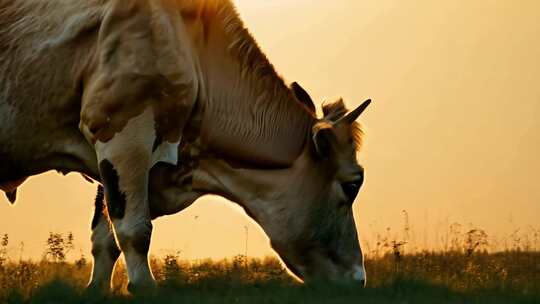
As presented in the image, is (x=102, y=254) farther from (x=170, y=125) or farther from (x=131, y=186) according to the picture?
(x=170, y=125)

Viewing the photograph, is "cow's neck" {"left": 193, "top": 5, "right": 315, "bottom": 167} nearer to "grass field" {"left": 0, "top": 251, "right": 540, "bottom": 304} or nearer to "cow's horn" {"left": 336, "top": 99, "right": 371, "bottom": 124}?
"cow's horn" {"left": 336, "top": 99, "right": 371, "bottom": 124}

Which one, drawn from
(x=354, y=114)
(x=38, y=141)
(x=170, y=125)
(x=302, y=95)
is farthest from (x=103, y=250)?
(x=354, y=114)

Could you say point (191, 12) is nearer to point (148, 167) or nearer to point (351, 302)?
point (148, 167)

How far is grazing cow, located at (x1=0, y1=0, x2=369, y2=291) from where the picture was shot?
10.2 m

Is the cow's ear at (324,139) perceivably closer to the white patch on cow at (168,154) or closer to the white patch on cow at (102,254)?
the white patch on cow at (168,154)

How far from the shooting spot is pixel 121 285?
10844 millimetres

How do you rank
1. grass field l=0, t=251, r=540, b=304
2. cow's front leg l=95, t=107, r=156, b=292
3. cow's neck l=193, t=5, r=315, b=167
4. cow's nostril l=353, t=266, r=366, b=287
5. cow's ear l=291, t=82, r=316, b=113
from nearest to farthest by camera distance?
grass field l=0, t=251, r=540, b=304
cow's front leg l=95, t=107, r=156, b=292
cow's neck l=193, t=5, r=315, b=167
cow's nostril l=353, t=266, r=366, b=287
cow's ear l=291, t=82, r=316, b=113

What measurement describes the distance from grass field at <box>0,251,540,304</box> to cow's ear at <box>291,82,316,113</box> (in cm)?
172

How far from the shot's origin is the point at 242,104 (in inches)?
440

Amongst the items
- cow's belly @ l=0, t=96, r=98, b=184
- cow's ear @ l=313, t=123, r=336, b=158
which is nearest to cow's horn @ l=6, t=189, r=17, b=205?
cow's belly @ l=0, t=96, r=98, b=184

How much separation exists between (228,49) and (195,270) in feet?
8.48

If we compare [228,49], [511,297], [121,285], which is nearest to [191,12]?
[228,49]

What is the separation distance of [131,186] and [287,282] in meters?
2.03

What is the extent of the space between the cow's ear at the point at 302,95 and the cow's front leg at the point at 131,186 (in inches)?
72.3
